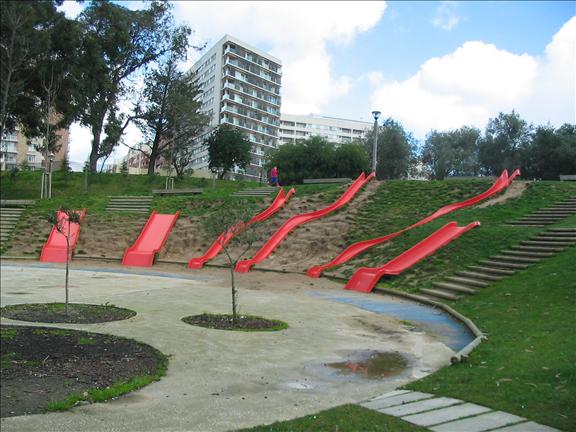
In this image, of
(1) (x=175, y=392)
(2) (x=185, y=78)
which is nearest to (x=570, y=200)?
(1) (x=175, y=392)

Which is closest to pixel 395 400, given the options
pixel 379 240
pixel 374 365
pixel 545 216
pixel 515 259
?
pixel 374 365

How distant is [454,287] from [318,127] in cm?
11478

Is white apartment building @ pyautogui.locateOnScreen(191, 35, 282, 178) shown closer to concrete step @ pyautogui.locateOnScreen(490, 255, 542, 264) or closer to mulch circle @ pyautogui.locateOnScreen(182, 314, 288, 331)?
concrete step @ pyautogui.locateOnScreen(490, 255, 542, 264)

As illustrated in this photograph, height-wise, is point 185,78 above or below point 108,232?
above

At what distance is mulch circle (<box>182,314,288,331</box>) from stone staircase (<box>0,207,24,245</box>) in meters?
18.3

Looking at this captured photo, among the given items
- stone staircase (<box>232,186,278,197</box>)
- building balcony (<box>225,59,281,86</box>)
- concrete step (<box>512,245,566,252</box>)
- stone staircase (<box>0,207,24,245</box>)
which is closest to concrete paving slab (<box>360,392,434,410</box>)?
concrete step (<box>512,245,566,252</box>)

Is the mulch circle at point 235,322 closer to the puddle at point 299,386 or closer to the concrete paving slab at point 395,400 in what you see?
the puddle at point 299,386

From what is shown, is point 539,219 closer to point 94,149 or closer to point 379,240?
point 379,240

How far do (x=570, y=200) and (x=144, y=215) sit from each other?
19.5 m

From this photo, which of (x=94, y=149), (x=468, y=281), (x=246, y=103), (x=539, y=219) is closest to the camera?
(x=468, y=281)

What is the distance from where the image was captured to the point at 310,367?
6762 mm

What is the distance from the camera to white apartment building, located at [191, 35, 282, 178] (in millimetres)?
89500

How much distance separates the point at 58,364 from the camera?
6363 millimetres

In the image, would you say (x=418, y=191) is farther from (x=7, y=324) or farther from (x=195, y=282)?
(x=7, y=324)
